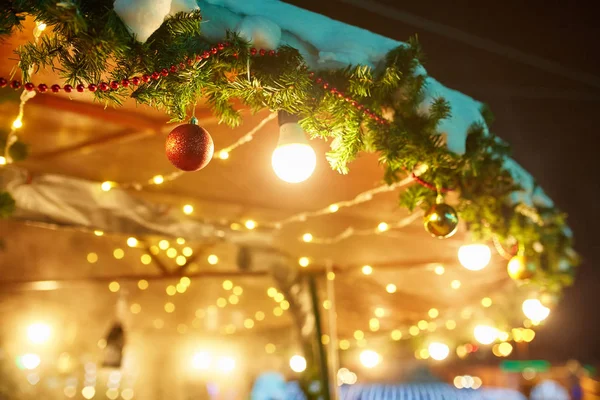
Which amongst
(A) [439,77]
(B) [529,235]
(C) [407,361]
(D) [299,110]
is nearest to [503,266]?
(B) [529,235]

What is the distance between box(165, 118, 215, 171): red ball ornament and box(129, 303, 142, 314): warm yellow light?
7533 mm

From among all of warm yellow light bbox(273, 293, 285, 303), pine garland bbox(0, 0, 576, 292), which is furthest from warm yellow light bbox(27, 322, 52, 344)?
pine garland bbox(0, 0, 576, 292)

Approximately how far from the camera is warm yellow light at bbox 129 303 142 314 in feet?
29.2

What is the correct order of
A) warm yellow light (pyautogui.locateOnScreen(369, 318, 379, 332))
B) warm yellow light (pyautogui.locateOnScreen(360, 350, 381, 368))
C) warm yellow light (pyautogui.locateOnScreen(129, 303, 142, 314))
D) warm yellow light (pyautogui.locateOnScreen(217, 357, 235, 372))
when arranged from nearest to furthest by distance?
warm yellow light (pyautogui.locateOnScreen(369, 318, 379, 332)), warm yellow light (pyautogui.locateOnScreen(129, 303, 142, 314)), warm yellow light (pyautogui.locateOnScreen(360, 350, 381, 368)), warm yellow light (pyautogui.locateOnScreen(217, 357, 235, 372))

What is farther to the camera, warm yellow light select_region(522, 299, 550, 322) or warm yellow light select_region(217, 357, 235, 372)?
warm yellow light select_region(217, 357, 235, 372)

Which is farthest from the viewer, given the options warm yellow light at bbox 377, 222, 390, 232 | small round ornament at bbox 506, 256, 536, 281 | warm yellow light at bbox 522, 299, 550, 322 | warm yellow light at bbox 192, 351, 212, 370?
warm yellow light at bbox 192, 351, 212, 370

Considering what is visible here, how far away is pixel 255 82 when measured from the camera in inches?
82.6

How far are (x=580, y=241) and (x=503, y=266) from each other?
6044 mm

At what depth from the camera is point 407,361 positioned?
63.1 feet

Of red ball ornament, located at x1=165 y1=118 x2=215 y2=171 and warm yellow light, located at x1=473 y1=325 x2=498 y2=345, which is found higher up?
warm yellow light, located at x1=473 y1=325 x2=498 y2=345

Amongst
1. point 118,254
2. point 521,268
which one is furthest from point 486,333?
point 118,254

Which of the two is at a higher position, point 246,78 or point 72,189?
point 72,189

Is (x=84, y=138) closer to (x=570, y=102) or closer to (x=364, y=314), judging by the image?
(x=364, y=314)

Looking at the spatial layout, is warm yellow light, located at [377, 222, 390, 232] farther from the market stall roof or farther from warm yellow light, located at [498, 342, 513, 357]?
warm yellow light, located at [498, 342, 513, 357]
